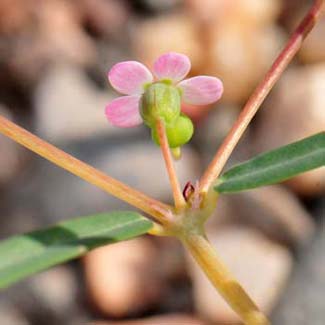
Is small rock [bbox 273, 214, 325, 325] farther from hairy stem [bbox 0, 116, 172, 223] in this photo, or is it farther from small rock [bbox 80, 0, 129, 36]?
hairy stem [bbox 0, 116, 172, 223]

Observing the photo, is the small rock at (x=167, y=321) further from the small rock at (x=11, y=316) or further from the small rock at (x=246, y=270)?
the small rock at (x=11, y=316)

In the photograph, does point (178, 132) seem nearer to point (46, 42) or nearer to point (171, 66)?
point (171, 66)

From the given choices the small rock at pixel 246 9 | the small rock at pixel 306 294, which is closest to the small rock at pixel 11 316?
the small rock at pixel 306 294

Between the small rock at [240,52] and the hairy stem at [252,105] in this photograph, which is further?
the small rock at [240,52]

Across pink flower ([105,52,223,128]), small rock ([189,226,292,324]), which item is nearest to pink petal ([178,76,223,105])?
pink flower ([105,52,223,128])

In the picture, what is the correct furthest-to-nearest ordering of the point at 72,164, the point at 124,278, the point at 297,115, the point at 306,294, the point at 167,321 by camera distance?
the point at 297,115, the point at 124,278, the point at 167,321, the point at 306,294, the point at 72,164

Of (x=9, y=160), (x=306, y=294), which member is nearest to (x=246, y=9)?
(x=9, y=160)
